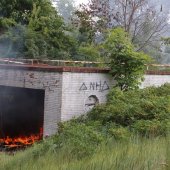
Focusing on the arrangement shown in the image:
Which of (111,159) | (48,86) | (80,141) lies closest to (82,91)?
(48,86)

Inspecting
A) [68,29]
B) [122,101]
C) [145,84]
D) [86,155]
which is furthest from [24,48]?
[86,155]

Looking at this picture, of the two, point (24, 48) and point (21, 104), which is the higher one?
point (24, 48)

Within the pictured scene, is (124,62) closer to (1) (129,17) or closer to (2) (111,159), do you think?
(2) (111,159)

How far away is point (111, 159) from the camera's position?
→ 6500 mm

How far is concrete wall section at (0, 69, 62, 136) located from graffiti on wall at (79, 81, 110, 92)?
2.59 feet

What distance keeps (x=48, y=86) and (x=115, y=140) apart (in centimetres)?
391

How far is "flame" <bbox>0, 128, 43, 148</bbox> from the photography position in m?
12.9

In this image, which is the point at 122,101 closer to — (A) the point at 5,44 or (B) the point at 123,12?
(A) the point at 5,44

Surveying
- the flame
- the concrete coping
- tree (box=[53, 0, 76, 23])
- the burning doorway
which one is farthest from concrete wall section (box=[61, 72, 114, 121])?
tree (box=[53, 0, 76, 23])

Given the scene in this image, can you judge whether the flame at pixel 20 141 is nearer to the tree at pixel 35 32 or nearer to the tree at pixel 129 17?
the tree at pixel 35 32

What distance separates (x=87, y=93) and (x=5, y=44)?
6130 mm

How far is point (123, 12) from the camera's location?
22859 mm

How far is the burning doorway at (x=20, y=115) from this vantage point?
44.3 ft

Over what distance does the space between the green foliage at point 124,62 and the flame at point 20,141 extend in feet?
9.10
